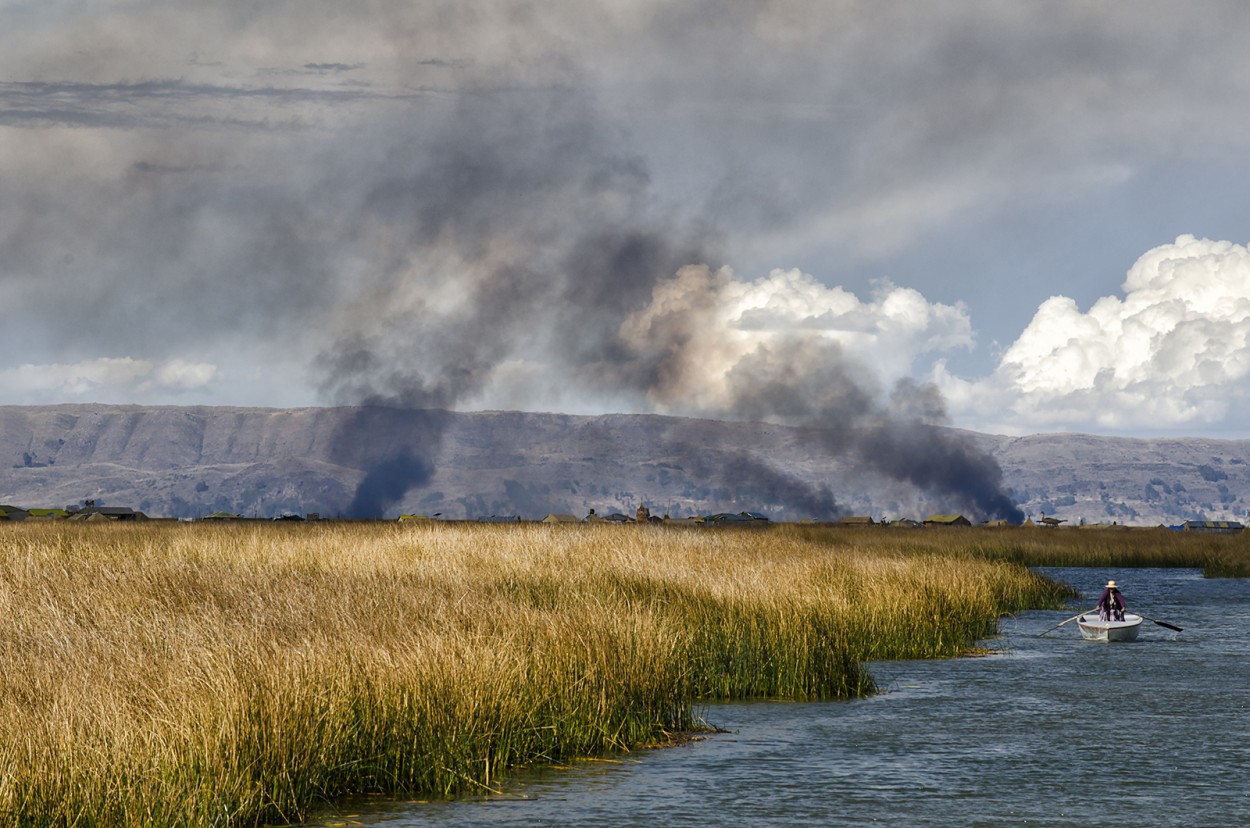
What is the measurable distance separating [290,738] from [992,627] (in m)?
23.9

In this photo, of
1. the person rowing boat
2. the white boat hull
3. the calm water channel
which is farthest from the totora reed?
the person rowing boat

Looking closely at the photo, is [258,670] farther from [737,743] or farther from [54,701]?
[737,743]

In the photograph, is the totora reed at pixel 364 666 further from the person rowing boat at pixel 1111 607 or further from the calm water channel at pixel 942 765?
the person rowing boat at pixel 1111 607

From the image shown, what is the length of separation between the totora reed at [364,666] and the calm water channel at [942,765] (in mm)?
707

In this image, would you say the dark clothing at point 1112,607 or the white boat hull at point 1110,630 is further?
the dark clothing at point 1112,607

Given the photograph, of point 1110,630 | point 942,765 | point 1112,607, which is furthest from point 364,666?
point 1112,607

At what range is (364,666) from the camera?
48.9 feet

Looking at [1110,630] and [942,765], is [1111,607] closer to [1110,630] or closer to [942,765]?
[1110,630]

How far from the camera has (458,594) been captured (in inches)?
836

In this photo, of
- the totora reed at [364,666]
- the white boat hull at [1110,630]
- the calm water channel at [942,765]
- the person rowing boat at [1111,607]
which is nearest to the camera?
the totora reed at [364,666]

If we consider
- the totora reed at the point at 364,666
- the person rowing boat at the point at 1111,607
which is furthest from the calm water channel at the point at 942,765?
the person rowing boat at the point at 1111,607

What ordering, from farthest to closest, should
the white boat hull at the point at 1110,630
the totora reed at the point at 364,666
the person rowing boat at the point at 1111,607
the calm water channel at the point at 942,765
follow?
the person rowing boat at the point at 1111,607 < the white boat hull at the point at 1110,630 < the calm water channel at the point at 942,765 < the totora reed at the point at 364,666

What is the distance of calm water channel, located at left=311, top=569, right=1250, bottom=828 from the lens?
1369 centimetres

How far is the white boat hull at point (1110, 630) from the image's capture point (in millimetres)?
31344
